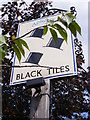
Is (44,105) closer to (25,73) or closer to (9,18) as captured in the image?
(25,73)

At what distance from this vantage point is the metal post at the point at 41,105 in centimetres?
306

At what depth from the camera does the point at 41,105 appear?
10.2 ft

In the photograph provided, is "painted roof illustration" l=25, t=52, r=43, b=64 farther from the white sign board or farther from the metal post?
the metal post

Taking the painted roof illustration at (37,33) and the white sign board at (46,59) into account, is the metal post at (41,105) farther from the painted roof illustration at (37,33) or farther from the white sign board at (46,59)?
the painted roof illustration at (37,33)

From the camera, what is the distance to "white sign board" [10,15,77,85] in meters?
3.06

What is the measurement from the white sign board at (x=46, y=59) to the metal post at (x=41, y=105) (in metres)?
0.15

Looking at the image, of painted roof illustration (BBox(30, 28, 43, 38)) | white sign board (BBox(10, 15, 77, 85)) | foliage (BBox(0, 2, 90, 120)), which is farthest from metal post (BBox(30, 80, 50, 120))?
foliage (BBox(0, 2, 90, 120))

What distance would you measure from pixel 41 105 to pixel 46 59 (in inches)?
17.3

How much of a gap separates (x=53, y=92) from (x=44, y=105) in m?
3.11

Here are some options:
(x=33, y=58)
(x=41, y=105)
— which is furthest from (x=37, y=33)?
(x=41, y=105)

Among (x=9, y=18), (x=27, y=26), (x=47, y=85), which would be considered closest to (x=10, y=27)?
(x=9, y=18)

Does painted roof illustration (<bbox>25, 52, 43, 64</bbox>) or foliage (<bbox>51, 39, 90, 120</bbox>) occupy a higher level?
painted roof illustration (<bbox>25, 52, 43, 64</bbox>)

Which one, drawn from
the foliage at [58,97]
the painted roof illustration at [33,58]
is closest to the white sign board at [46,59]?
the painted roof illustration at [33,58]

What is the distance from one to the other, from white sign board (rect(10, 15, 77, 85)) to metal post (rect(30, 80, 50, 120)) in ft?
0.48
